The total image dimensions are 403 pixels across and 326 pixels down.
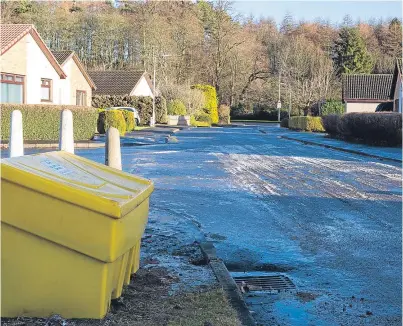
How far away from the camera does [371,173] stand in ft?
51.9

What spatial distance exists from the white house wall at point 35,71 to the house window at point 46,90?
0.98ft

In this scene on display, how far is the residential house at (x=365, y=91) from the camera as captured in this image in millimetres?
57500

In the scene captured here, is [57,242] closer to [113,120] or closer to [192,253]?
[192,253]

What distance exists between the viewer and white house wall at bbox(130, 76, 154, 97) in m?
57.3

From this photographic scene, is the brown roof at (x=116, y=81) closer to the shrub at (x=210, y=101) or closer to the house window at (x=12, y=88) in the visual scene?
the shrub at (x=210, y=101)

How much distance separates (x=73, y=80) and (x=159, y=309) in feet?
129

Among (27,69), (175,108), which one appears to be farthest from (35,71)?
(175,108)

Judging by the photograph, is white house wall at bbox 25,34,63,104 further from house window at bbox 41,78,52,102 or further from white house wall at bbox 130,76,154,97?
white house wall at bbox 130,76,154,97

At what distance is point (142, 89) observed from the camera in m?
59.8

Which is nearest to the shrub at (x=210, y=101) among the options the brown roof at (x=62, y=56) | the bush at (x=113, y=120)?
the brown roof at (x=62, y=56)

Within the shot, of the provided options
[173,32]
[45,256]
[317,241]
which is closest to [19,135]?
[45,256]

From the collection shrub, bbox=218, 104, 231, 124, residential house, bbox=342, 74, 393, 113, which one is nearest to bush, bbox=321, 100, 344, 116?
residential house, bbox=342, 74, 393, 113

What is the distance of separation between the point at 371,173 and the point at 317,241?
8846mm

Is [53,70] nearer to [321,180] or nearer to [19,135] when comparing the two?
[321,180]
